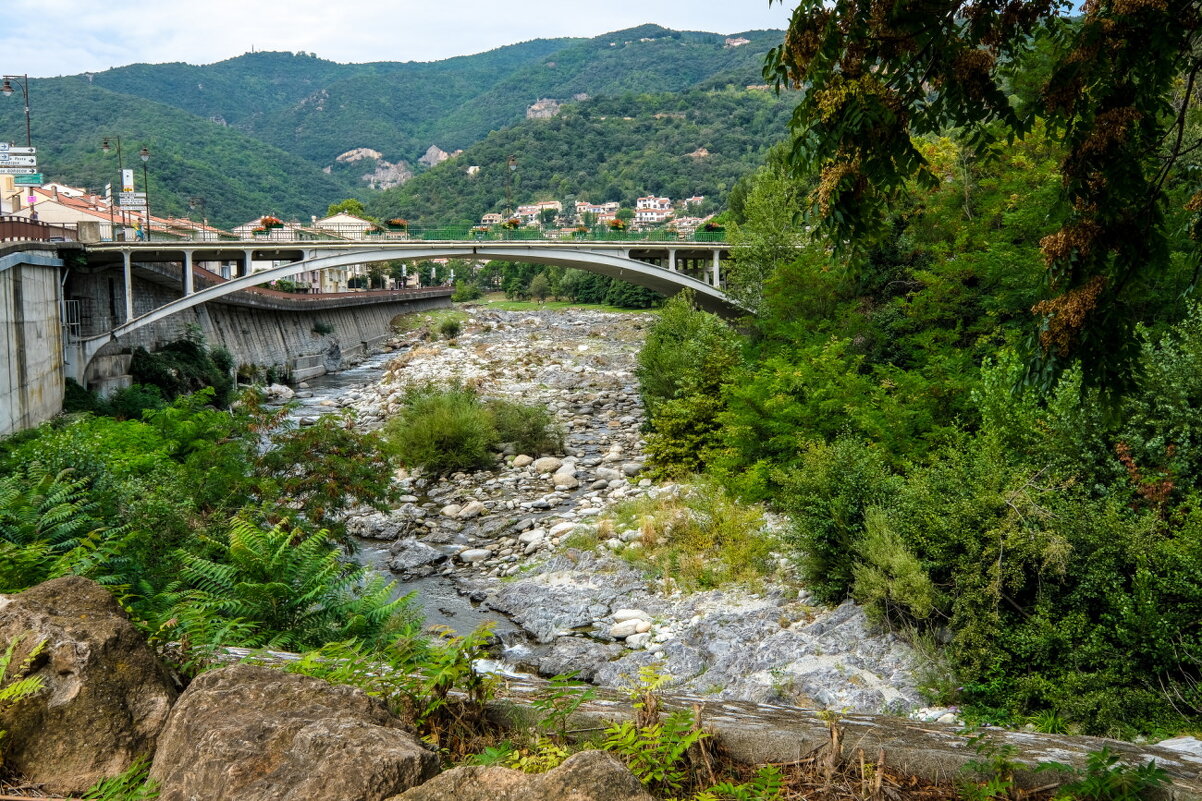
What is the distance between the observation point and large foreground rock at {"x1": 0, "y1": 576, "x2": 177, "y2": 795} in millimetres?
2666

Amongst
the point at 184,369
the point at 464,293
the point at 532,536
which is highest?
the point at 464,293

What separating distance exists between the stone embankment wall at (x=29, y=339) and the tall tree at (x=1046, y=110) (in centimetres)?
1637

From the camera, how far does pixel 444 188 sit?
97750 mm

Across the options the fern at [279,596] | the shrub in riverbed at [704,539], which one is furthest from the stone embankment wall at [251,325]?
the fern at [279,596]

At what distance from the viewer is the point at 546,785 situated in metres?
2.20

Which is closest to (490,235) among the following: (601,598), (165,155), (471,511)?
(471,511)

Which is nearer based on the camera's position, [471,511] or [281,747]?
[281,747]

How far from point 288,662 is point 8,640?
3.38ft

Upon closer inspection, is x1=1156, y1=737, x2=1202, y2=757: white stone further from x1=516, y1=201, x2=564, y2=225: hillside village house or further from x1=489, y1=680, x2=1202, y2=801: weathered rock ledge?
x1=516, y1=201, x2=564, y2=225: hillside village house

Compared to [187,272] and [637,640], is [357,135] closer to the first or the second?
[187,272]

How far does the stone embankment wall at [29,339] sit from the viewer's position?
15.6 meters

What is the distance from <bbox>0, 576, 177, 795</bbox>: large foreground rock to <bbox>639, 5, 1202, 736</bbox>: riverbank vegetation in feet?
12.2

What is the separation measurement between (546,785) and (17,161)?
28225mm

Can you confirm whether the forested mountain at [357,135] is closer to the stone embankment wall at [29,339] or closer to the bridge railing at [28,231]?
the bridge railing at [28,231]
